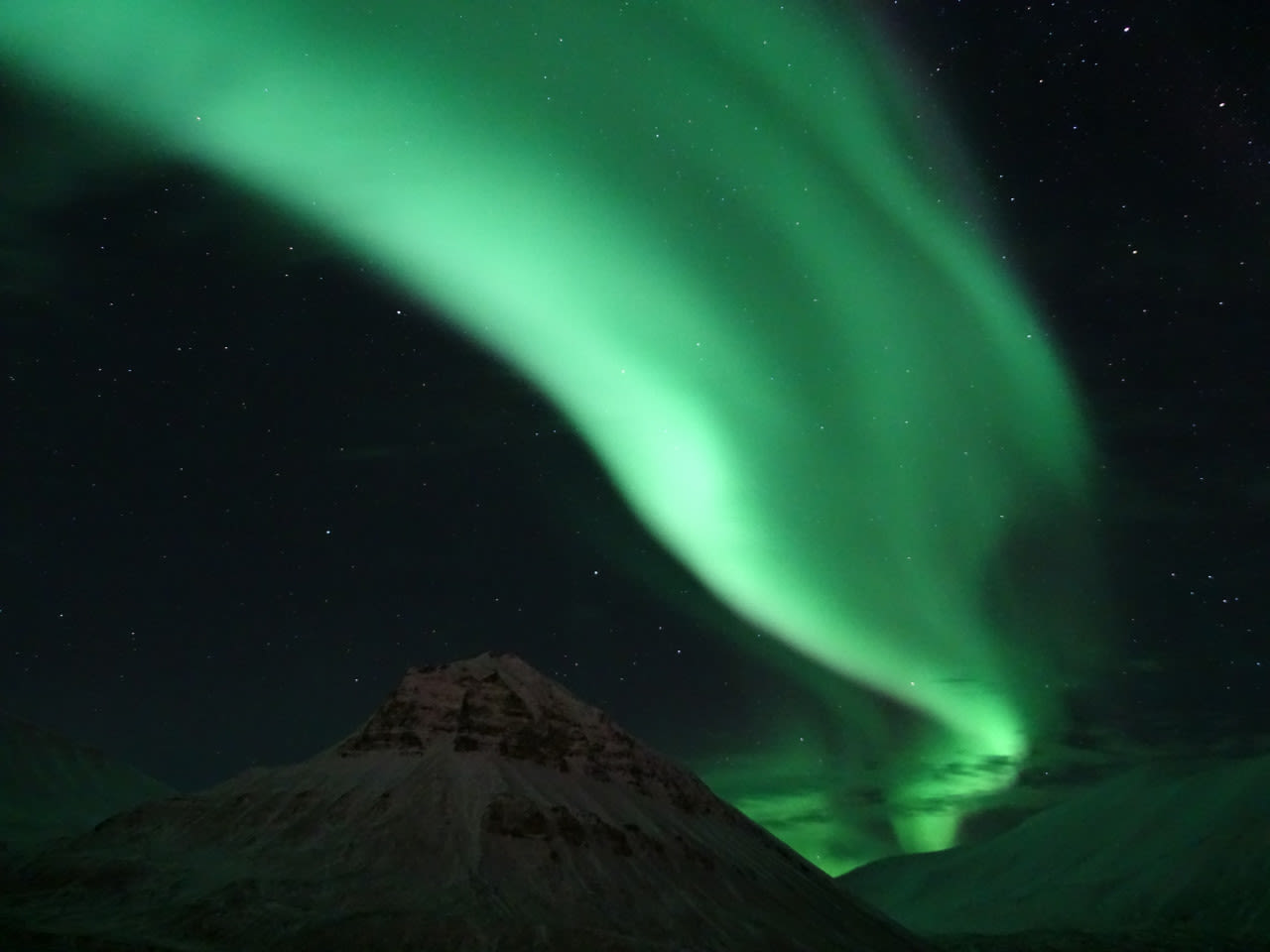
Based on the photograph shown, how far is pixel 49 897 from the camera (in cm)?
8475

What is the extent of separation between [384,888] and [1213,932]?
121977mm

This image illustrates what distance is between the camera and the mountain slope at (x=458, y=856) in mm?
78812

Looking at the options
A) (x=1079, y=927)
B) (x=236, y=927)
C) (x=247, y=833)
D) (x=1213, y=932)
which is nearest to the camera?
(x=236, y=927)

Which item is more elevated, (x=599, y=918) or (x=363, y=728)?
(x=363, y=728)

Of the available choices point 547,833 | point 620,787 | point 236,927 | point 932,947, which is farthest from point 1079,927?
point 236,927

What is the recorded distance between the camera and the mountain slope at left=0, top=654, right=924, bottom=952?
78.8m

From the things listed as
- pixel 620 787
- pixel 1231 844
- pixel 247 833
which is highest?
pixel 1231 844

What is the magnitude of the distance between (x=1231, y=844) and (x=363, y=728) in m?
143

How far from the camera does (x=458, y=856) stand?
92125mm

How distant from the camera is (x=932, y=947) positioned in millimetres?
118125

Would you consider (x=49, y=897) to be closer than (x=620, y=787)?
Yes

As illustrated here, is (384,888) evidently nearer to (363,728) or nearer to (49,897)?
(49,897)

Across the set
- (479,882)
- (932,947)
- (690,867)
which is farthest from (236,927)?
(932,947)

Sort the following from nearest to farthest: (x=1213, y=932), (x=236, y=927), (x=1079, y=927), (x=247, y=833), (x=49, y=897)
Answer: (x=236, y=927)
(x=49, y=897)
(x=247, y=833)
(x=1213, y=932)
(x=1079, y=927)
